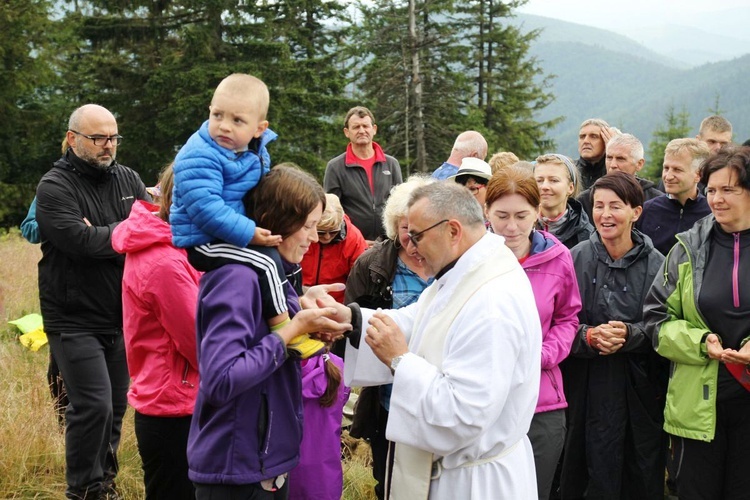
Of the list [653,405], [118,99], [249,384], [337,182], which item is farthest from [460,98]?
[249,384]

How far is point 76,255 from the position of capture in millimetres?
4457

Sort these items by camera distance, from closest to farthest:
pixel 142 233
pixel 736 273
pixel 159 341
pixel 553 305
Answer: pixel 142 233
pixel 159 341
pixel 736 273
pixel 553 305

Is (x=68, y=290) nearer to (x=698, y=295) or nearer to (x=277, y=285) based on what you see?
(x=277, y=285)

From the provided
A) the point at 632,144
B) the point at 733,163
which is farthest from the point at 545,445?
the point at 632,144

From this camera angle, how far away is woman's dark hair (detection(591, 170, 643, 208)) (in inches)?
172

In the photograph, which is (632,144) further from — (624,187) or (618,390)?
(618,390)

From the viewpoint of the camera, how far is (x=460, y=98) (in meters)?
28.7

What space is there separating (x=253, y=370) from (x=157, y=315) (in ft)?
4.29

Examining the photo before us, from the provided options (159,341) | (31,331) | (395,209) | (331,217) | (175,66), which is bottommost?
(31,331)

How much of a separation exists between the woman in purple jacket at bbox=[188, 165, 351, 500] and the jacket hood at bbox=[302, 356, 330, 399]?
61cm

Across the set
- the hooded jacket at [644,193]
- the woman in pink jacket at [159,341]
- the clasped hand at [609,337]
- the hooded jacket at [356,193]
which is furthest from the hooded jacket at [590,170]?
the woman in pink jacket at [159,341]

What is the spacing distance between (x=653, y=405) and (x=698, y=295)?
0.85m

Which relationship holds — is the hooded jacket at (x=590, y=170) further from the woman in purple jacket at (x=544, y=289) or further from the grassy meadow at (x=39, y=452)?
the grassy meadow at (x=39, y=452)

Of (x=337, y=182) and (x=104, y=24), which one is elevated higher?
(x=104, y=24)
